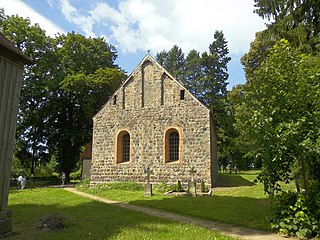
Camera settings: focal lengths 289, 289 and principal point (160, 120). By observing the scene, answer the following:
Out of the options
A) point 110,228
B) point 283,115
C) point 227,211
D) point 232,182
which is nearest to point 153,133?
point 232,182

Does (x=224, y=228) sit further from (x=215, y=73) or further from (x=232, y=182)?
(x=215, y=73)

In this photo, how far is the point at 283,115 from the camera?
8414mm

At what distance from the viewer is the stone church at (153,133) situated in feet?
64.4

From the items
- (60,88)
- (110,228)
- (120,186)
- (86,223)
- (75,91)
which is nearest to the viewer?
(110,228)

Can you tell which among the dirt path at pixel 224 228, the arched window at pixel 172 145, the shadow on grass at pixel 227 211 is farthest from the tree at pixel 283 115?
the arched window at pixel 172 145

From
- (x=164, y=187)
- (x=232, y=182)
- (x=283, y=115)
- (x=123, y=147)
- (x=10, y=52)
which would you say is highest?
(x=10, y=52)

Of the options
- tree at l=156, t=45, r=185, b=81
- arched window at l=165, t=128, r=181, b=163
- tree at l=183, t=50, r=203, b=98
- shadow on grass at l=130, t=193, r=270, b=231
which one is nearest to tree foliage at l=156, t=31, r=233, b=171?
tree at l=183, t=50, r=203, b=98

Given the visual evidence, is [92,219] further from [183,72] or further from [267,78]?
[183,72]

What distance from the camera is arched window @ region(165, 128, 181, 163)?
67.3 ft

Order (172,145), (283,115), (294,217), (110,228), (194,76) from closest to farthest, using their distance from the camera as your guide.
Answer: (294,217) → (110,228) → (283,115) → (172,145) → (194,76)

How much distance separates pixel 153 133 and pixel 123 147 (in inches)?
116

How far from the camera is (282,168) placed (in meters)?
8.48

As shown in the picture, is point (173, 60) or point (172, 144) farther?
point (173, 60)

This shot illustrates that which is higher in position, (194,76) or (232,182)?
(194,76)
